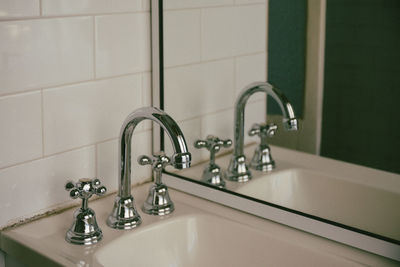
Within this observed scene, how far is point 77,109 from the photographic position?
3.58ft

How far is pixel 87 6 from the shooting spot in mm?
1076

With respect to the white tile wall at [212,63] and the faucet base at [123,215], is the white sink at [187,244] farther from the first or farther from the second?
the white tile wall at [212,63]

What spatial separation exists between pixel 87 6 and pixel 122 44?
0.36ft

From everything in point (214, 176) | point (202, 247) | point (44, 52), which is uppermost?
point (44, 52)

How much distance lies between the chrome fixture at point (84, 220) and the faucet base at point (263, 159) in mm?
→ 314

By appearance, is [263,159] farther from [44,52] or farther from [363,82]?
[44,52]

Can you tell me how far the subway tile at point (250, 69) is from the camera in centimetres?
110

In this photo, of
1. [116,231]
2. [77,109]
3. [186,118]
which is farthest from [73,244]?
[186,118]

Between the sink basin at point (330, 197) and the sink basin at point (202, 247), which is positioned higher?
the sink basin at point (330, 197)

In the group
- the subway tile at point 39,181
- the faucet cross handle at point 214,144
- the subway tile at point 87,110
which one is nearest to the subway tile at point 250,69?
the faucet cross handle at point 214,144

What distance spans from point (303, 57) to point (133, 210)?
39 cm

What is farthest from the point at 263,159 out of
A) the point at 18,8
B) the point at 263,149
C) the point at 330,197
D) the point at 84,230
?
the point at 18,8

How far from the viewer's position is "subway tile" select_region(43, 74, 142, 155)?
105cm

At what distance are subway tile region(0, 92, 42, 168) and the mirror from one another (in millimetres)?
284
